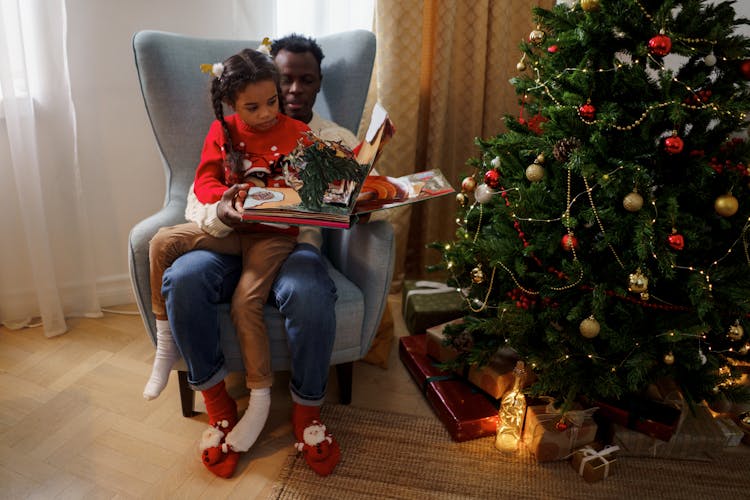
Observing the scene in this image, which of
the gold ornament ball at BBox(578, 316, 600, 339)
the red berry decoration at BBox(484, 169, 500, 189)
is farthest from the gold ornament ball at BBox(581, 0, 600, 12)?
the gold ornament ball at BBox(578, 316, 600, 339)

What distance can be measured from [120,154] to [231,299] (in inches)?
39.4

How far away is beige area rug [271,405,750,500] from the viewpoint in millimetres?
1430

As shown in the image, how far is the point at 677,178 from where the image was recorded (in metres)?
1.34

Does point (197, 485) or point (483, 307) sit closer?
point (197, 485)

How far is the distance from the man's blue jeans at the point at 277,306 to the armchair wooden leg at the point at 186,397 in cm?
17

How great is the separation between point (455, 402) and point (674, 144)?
0.88 metres

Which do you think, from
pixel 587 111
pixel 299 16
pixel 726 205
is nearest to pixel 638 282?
pixel 726 205

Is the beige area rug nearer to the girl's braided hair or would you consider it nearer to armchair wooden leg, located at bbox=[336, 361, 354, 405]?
armchair wooden leg, located at bbox=[336, 361, 354, 405]

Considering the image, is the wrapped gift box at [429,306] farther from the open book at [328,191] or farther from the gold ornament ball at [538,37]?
the gold ornament ball at [538,37]

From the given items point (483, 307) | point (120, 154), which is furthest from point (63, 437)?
point (483, 307)

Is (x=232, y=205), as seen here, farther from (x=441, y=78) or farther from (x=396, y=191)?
(x=441, y=78)

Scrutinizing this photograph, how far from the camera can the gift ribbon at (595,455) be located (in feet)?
4.81

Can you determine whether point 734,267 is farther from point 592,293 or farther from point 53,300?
point 53,300

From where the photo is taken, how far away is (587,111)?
128 centimetres
